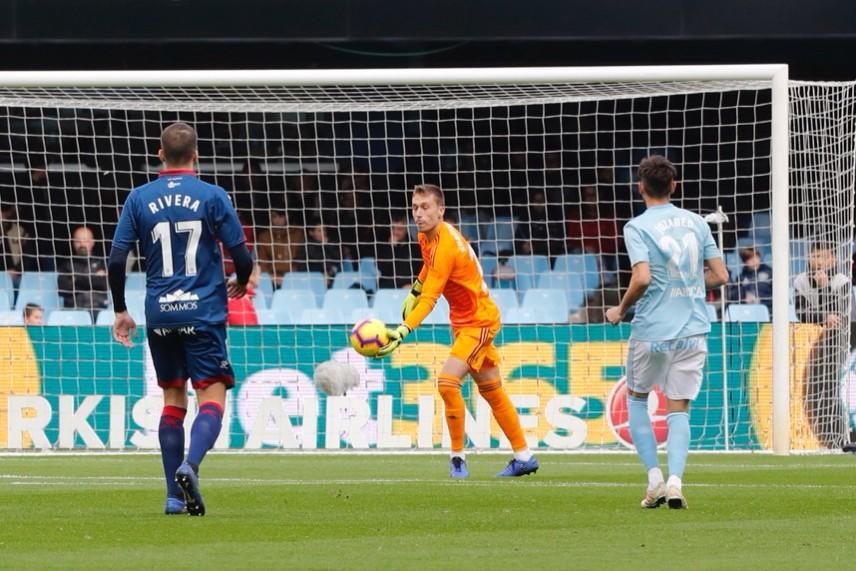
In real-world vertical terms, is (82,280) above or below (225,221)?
below

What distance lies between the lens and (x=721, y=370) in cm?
1633

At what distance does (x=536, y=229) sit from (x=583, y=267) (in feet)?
2.31

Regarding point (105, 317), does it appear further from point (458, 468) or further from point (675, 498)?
point (675, 498)

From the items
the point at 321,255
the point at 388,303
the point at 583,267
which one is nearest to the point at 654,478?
the point at 388,303

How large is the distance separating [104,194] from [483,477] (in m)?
9.30

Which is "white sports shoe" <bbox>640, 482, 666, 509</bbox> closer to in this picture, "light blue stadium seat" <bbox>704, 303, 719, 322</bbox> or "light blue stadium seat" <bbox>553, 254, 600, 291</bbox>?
"light blue stadium seat" <bbox>704, 303, 719, 322</bbox>

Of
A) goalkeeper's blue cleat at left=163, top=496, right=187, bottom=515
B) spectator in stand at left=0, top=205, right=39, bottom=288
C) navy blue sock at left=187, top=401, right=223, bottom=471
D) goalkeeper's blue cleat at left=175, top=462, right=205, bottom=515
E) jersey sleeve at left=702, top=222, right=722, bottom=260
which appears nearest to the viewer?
goalkeeper's blue cleat at left=175, top=462, right=205, bottom=515

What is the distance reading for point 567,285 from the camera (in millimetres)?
19016

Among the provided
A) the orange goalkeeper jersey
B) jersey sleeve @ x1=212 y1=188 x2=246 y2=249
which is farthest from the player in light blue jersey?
the orange goalkeeper jersey

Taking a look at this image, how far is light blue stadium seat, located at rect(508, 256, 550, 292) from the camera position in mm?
19000

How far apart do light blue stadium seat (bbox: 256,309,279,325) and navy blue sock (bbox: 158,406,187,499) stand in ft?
30.0

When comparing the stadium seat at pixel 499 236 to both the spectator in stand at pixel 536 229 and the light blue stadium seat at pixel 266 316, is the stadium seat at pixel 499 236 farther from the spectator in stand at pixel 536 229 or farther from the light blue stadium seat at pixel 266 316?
the light blue stadium seat at pixel 266 316

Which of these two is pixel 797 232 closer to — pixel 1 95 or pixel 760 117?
pixel 760 117

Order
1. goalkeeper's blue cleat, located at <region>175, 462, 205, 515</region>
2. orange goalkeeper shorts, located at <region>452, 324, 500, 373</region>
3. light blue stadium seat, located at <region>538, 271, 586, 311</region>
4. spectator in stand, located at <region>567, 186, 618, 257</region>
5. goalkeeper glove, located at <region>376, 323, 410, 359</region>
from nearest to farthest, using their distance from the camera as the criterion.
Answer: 1. goalkeeper's blue cleat, located at <region>175, 462, 205, 515</region>
2. goalkeeper glove, located at <region>376, 323, 410, 359</region>
3. orange goalkeeper shorts, located at <region>452, 324, 500, 373</region>
4. light blue stadium seat, located at <region>538, 271, 586, 311</region>
5. spectator in stand, located at <region>567, 186, 618, 257</region>
